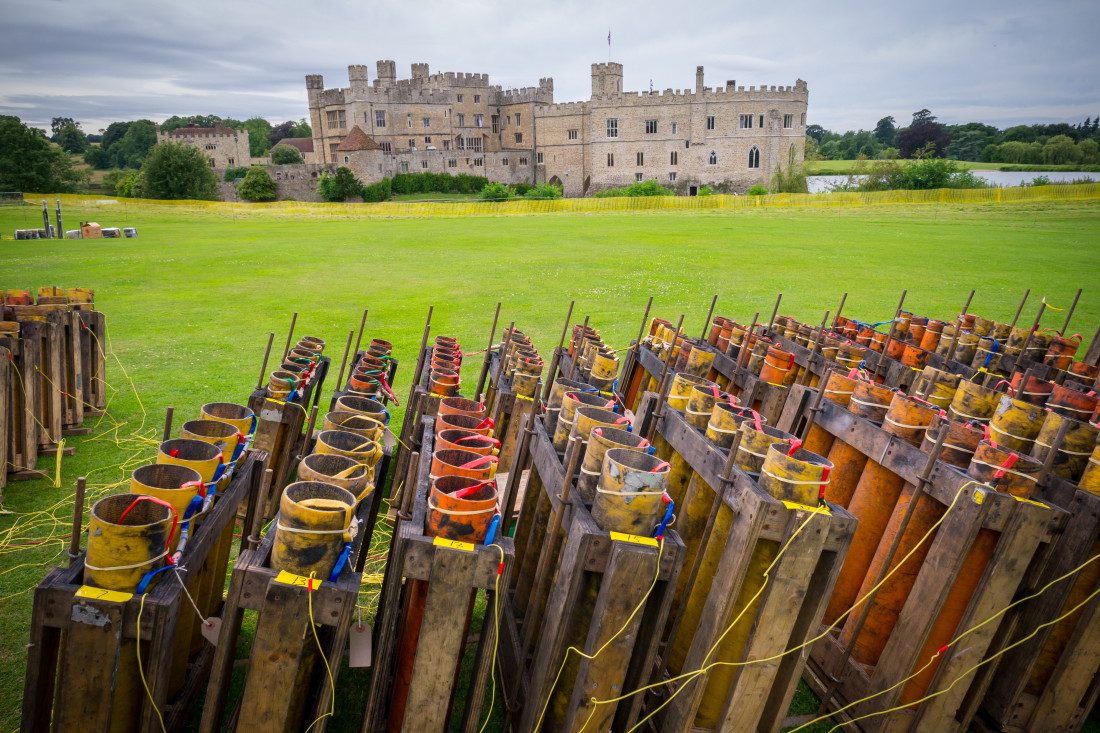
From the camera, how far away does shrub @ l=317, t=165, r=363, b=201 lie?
79.9 m

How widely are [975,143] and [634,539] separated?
147952 mm

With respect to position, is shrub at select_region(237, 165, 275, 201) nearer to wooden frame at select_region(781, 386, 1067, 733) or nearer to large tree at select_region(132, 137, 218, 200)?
large tree at select_region(132, 137, 218, 200)

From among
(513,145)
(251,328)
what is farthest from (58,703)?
(513,145)

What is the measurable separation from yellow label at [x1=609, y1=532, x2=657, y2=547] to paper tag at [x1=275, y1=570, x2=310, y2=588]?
5.14ft

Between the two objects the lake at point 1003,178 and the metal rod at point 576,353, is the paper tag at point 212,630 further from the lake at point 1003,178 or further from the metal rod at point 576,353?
the lake at point 1003,178

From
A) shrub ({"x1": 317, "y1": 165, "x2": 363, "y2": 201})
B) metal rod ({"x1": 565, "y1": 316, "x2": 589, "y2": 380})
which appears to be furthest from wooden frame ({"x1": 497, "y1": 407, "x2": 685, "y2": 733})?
shrub ({"x1": 317, "y1": 165, "x2": 363, "y2": 201})

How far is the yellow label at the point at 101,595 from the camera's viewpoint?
305cm

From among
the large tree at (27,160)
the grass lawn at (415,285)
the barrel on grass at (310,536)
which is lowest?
the large tree at (27,160)

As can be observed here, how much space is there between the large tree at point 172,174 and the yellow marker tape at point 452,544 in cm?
8633

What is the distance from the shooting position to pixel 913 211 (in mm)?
53281

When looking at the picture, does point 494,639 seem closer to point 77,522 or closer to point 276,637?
point 276,637

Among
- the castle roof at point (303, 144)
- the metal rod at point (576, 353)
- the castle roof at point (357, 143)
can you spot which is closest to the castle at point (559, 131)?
the castle roof at point (357, 143)

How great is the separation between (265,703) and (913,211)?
60832 millimetres

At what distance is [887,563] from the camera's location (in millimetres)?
4348
